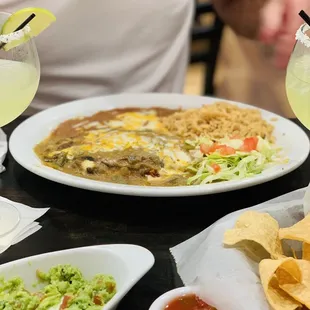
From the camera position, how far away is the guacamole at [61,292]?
0.97m

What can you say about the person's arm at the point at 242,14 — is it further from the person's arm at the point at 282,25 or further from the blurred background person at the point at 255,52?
the person's arm at the point at 282,25

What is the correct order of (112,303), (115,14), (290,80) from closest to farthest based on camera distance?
(112,303) < (290,80) < (115,14)

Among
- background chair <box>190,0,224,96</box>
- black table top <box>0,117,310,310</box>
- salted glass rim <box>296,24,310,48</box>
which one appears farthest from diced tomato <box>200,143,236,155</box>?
background chair <box>190,0,224,96</box>

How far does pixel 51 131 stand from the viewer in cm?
176

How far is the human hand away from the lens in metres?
1.74

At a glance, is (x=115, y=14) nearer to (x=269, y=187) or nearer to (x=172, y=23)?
(x=172, y=23)

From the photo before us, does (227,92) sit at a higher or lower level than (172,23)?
lower

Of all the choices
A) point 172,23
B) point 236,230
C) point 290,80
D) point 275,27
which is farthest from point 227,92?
point 236,230

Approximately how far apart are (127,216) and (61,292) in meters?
0.38

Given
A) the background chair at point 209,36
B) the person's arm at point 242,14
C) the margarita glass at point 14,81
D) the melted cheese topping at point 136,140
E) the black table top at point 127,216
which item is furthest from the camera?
the background chair at point 209,36

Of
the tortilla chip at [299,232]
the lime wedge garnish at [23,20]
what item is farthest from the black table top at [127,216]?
the lime wedge garnish at [23,20]

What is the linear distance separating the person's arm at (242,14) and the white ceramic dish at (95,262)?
1333mm

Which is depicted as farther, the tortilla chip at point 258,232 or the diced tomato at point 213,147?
the diced tomato at point 213,147

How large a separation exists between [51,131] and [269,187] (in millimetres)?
651
